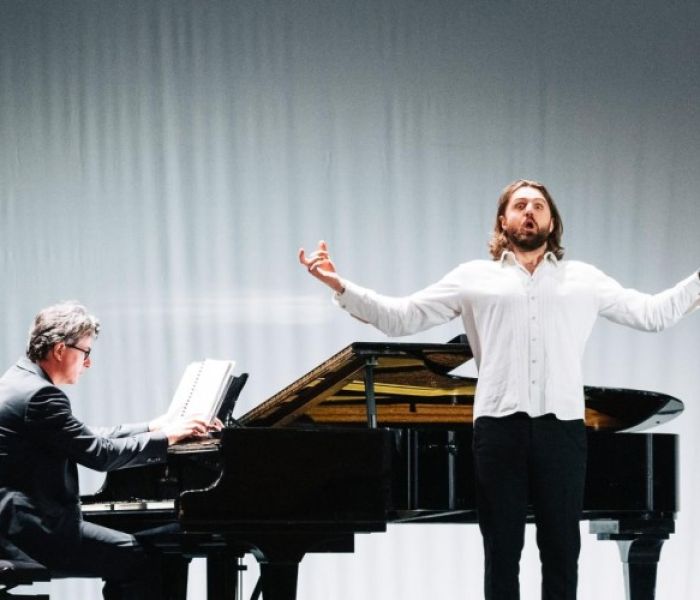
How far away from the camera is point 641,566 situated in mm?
4238

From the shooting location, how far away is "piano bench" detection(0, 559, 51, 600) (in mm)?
3438

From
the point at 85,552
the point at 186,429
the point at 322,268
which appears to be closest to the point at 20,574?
the point at 85,552

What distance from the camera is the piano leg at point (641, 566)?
13.9ft

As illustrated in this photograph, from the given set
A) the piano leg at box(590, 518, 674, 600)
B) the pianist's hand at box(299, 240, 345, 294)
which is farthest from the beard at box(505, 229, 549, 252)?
the piano leg at box(590, 518, 674, 600)

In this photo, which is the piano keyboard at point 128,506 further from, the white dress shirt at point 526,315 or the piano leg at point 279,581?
the white dress shirt at point 526,315

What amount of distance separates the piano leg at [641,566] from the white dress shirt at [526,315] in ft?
3.60

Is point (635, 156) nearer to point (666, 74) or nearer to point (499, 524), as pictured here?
point (666, 74)

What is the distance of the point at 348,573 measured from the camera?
584 centimetres

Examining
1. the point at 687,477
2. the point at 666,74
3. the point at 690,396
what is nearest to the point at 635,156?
the point at 666,74

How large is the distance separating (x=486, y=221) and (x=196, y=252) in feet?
4.64

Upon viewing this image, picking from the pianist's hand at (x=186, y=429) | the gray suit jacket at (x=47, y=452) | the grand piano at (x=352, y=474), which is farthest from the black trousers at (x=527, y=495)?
the gray suit jacket at (x=47, y=452)

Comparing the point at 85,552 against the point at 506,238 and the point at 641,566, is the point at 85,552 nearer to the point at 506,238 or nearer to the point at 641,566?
the point at 506,238

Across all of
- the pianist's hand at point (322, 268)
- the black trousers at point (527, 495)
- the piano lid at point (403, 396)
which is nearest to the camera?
the black trousers at point (527, 495)

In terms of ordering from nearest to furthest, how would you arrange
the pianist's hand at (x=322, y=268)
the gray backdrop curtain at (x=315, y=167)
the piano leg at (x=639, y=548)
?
the pianist's hand at (x=322, y=268)
the piano leg at (x=639, y=548)
the gray backdrop curtain at (x=315, y=167)
